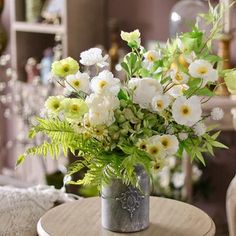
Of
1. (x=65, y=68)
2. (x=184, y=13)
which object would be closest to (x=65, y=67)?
(x=65, y=68)

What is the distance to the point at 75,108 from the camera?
5.57ft

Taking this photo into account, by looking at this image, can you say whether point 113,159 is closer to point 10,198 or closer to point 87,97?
point 87,97

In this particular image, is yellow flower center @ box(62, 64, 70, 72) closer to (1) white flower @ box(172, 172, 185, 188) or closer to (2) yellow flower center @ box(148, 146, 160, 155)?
(2) yellow flower center @ box(148, 146, 160, 155)

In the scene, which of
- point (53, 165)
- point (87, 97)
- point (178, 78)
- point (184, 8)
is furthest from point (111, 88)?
point (53, 165)

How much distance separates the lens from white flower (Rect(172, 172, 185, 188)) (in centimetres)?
341

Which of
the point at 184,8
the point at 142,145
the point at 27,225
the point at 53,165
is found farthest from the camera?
the point at 53,165

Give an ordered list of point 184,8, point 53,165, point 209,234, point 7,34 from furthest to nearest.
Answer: point 7,34 → point 53,165 → point 184,8 → point 209,234

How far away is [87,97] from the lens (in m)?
1.72

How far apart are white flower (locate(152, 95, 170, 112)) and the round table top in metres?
0.40

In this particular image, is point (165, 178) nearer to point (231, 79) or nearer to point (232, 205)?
point (232, 205)

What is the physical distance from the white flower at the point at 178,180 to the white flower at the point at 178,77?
174 cm

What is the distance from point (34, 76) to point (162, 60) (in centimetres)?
228

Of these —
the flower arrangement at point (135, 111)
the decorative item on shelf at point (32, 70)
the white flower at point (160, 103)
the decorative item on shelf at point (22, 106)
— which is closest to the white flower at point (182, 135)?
the flower arrangement at point (135, 111)

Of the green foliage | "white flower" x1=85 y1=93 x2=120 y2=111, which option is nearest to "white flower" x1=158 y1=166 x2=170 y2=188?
the green foliage
